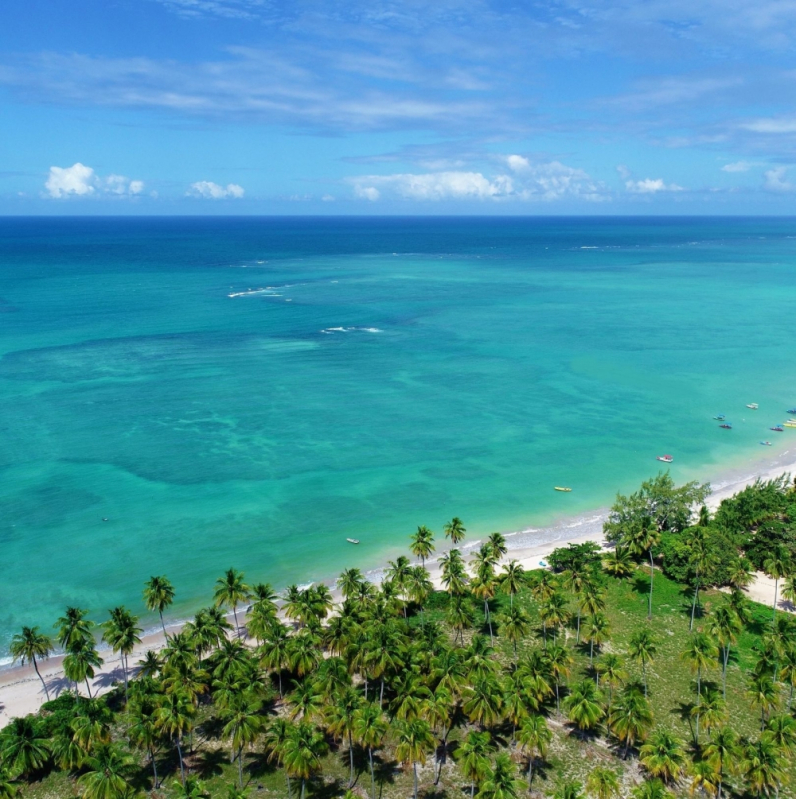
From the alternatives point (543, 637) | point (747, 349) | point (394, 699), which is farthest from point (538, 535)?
point (747, 349)

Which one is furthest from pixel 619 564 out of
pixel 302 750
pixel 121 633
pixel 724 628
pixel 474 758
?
pixel 121 633

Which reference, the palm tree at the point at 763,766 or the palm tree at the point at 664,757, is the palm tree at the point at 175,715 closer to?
the palm tree at the point at 664,757

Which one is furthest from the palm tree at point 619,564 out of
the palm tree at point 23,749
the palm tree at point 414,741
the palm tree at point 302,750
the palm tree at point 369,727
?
the palm tree at point 23,749

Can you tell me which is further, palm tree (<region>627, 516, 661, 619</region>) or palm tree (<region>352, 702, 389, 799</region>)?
palm tree (<region>627, 516, 661, 619</region>)

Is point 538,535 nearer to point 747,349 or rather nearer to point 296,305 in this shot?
point 747,349

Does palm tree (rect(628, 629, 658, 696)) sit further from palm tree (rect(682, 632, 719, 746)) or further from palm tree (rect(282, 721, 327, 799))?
palm tree (rect(282, 721, 327, 799))

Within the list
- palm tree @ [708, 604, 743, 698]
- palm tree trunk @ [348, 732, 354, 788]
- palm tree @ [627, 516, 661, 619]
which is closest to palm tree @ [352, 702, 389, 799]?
palm tree trunk @ [348, 732, 354, 788]
